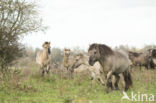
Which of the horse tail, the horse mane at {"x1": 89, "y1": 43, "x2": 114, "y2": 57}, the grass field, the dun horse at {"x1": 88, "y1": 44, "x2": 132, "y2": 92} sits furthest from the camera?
the horse tail

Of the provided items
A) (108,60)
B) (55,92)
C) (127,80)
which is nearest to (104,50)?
(108,60)

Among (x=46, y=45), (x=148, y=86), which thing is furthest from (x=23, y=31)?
(x=148, y=86)

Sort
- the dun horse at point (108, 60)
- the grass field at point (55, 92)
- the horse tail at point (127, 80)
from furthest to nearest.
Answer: the horse tail at point (127, 80), the dun horse at point (108, 60), the grass field at point (55, 92)

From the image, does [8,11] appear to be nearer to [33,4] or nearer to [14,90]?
[33,4]

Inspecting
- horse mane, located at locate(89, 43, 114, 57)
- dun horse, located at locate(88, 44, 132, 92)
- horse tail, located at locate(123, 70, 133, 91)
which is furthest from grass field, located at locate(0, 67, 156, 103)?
horse mane, located at locate(89, 43, 114, 57)

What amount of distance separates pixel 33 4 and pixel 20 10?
1.71 metres

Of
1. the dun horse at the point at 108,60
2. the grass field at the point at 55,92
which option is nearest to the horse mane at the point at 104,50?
the dun horse at the point at 108,60

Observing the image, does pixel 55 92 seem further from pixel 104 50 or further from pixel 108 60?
pixel 104 50

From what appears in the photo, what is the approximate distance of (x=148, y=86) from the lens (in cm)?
1447

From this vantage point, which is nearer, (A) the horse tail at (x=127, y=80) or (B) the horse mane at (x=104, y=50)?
(B) the horse mane at (x=104, y=50)

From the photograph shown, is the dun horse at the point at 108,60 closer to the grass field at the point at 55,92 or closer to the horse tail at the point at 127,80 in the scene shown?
the horse tail at the point at 127,80

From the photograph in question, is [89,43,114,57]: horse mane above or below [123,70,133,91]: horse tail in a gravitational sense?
above

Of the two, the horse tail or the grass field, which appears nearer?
the grass field

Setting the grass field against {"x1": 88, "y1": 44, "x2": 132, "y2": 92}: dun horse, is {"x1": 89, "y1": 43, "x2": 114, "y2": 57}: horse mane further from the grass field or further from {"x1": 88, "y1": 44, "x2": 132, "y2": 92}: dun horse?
the grass field
